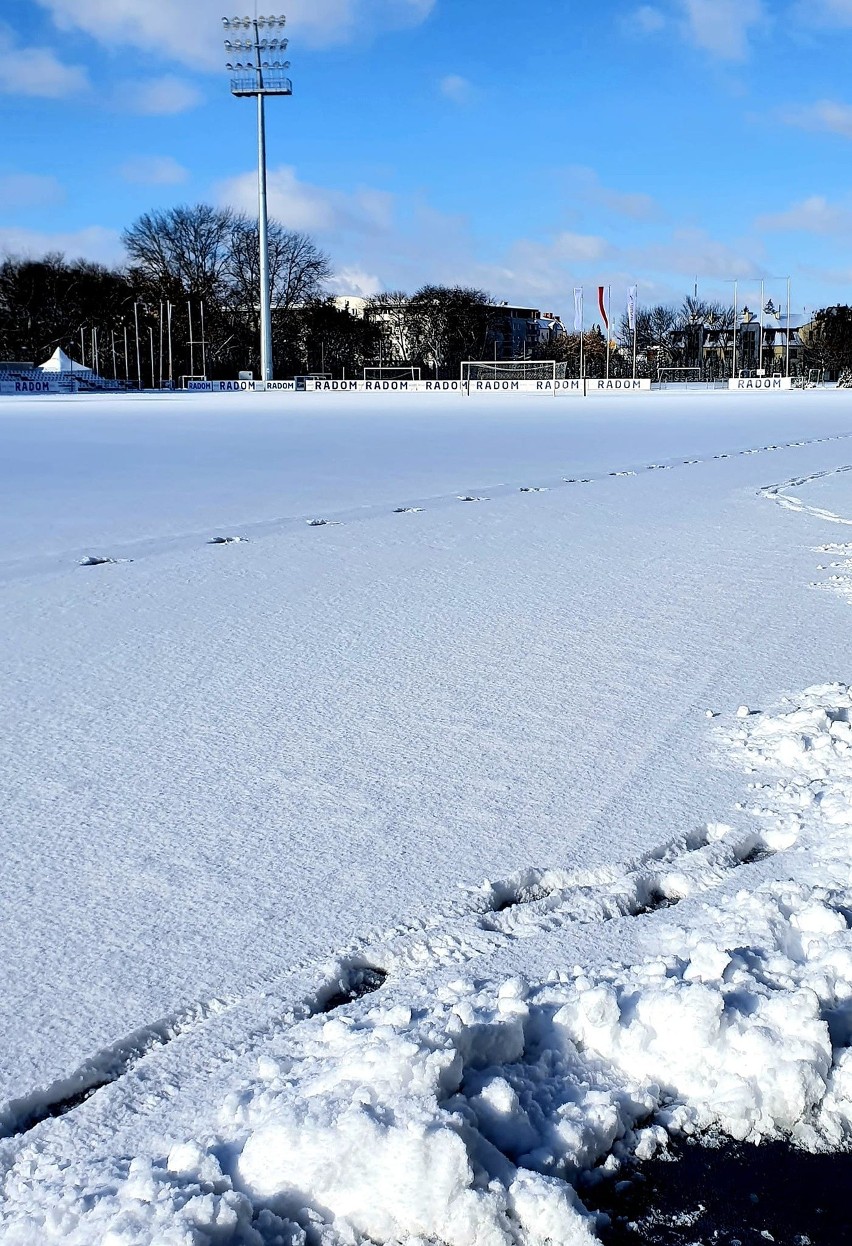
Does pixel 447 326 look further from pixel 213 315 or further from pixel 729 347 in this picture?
pixel 729 347

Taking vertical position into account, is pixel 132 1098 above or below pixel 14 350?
below

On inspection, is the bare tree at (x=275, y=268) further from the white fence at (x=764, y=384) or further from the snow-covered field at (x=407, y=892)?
the snow-covered field at (x=407, y=892)

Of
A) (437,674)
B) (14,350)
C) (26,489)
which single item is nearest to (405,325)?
(14,350)

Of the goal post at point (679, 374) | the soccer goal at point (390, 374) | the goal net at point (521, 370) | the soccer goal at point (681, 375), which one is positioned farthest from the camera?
the soccer goal at point (681, 375)

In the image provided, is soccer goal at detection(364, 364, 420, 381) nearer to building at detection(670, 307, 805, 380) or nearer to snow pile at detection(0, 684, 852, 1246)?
building at detection(670, 307, 805, 380)

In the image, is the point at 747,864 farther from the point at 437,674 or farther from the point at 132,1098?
the point at 437,674

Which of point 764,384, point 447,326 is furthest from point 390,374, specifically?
point 764,384

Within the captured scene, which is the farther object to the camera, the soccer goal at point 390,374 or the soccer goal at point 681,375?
the soccer goal at point 681,375

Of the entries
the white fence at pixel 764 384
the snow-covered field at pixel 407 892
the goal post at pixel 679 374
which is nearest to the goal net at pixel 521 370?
the white fence at pixel 764 384

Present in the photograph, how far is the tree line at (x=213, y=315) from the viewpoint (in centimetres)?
6631

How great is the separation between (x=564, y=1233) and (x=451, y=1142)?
15 cm

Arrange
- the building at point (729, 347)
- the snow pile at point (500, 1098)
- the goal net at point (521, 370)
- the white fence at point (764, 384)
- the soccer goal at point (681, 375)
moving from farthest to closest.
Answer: the building at point (729, 347) < the soccer goal at point (681, 375) < the goal net at point (521, 370) < the white fence at point (764, 384) < the snow pile at point (500, 1098)

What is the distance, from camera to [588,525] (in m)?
6.84

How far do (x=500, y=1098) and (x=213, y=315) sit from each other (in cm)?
6788
